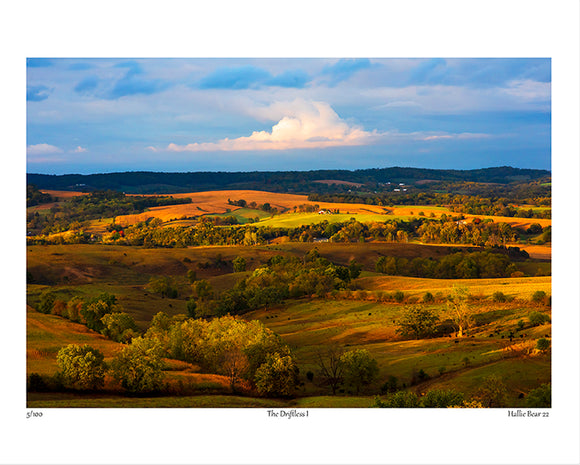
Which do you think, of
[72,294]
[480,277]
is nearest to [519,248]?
[480,277]

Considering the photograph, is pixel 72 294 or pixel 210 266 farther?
pixel 210 266

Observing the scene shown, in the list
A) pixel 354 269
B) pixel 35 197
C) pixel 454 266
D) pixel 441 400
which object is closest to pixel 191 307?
pixel 35 197

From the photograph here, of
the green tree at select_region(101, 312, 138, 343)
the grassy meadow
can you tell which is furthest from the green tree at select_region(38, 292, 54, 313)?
the green tree at select_region(101, 312, 138, 343)

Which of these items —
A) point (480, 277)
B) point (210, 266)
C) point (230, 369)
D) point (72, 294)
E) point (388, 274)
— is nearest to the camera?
point (230, 369)

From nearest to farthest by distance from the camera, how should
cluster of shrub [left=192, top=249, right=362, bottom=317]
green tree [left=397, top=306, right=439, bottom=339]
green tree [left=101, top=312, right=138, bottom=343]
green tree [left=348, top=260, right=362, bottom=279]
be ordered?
green tree [left=101, top=312, right=138, bottom=343] < green tree [left=397, top=306, right=439, bottom=339] < cluster of shrub [left=192, top=249, right=362, bottom=317] < green tree [left=348, top=260, right=362, bottom=279]

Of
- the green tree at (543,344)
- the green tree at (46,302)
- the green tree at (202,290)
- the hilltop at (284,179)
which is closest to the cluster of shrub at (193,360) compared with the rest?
the green tree at (46,302)

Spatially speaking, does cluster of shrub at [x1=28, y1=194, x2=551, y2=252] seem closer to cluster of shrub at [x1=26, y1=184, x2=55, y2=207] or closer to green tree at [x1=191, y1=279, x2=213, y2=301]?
cluster of shrub at [x1=26, y1=184, x2=55, y2=207]

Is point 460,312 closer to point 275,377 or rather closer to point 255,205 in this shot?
point 275,377
